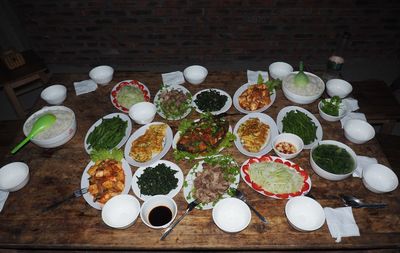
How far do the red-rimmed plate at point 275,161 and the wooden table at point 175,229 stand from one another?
0.08 metres

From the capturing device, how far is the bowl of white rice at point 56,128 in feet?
12.5

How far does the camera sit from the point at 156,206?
320cm

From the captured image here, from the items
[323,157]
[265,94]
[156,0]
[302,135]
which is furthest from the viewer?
[156,0]

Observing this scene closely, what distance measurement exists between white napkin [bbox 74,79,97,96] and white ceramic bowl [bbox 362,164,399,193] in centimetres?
425

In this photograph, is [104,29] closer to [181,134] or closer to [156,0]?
[156,0]

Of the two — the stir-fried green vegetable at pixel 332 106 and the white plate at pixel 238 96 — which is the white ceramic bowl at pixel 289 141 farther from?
the stir-fried green vegetable at pixel 332 106

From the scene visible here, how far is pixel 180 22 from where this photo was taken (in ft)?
22.7

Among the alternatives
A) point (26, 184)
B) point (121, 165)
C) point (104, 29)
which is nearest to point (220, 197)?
point (121, 165)

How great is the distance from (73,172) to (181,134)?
152cm

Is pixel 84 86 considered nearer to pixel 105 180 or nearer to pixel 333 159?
pixel 105 180

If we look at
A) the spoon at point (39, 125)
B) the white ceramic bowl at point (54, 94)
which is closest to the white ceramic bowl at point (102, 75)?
the white ceramic bowl at point (54, 94)

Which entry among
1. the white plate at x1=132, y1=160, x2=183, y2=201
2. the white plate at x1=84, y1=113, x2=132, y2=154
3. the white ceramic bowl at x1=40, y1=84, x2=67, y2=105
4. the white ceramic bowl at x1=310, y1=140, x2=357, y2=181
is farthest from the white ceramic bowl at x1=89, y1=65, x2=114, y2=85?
the white ceramic bowl at x1=310, y1=140, x2=357, y2=181

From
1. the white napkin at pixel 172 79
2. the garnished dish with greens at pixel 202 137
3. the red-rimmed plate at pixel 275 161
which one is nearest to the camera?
the red-rimmed plate at pixel 275 161

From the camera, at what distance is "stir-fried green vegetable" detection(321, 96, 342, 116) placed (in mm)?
3982
